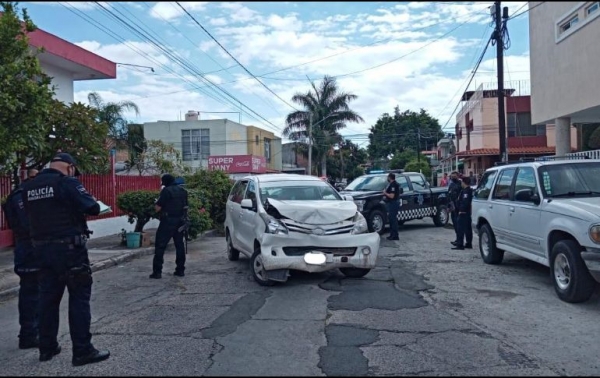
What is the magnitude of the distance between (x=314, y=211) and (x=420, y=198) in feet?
28.7

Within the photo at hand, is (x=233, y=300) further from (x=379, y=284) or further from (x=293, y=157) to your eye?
(x=293, y=157)

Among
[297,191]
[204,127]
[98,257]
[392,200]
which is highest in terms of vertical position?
[204,127]

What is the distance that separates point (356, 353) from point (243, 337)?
122cm

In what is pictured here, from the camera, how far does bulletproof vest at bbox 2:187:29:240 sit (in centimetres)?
554

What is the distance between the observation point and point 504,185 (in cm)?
940

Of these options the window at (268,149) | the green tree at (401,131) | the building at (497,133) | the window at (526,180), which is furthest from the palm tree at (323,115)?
the window at (526,180)

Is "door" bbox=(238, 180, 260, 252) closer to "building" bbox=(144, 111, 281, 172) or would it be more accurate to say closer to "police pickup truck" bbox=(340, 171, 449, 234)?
"police pickup truck" bbox=(340, 171, 449, 234)

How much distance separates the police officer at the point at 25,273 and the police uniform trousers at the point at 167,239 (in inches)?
137

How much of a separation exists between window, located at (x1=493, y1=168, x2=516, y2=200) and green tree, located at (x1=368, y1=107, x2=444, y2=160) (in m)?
53.7

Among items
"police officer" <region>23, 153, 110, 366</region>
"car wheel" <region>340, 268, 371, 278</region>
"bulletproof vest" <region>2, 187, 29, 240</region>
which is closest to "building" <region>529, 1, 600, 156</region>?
"car wheel" <region>340, 268, 371, 278</region>

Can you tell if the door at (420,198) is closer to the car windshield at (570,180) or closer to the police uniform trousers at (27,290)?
the car windshield at (570,180)

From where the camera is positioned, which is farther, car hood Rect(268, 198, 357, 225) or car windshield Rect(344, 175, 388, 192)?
car windshield Rect(344, 175, 388, 192)

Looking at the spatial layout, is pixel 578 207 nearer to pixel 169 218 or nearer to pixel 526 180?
pixel 526 180

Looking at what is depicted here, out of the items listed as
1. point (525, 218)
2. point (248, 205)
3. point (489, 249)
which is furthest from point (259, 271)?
point (489, 249)
